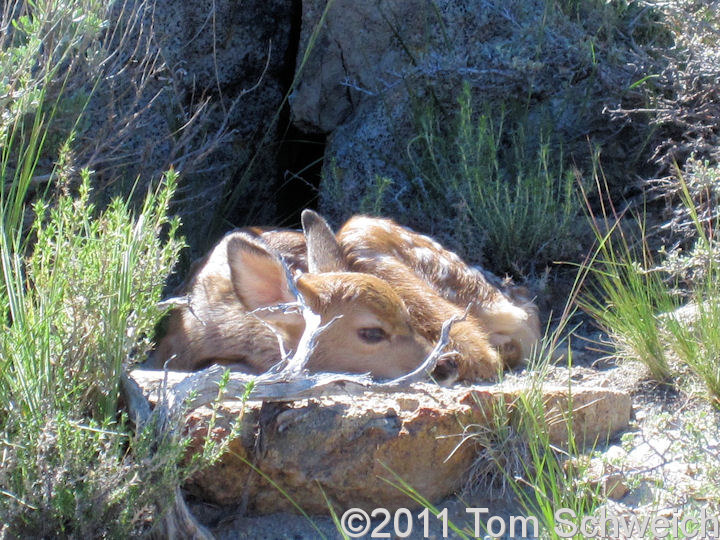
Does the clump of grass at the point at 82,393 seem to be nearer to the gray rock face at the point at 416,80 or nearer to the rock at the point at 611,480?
the rock at the point at 611,480

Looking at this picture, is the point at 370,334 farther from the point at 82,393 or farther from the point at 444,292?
the point at 82,393

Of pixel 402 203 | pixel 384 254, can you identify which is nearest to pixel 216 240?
pixel 402 203

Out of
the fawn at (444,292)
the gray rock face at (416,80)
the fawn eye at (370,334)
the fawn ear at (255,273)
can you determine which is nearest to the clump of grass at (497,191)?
the gray rock face at (416,80)

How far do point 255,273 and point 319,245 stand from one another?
0.71 meters

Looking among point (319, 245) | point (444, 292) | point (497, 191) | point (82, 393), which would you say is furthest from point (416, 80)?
point (82, 393)

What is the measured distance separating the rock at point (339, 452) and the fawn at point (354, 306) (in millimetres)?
846

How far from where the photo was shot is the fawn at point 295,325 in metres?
4.86

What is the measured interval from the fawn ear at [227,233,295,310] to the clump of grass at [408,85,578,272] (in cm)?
188

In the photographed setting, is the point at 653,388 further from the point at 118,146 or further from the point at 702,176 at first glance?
the point at 118,146

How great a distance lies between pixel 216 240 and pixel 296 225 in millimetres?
937

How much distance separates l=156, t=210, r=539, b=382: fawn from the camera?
4.91 m

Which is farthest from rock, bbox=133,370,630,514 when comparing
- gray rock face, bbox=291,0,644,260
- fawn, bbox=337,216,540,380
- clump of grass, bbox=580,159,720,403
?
gray rock face, bbox=291,0,644,260

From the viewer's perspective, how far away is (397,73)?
7539 mm

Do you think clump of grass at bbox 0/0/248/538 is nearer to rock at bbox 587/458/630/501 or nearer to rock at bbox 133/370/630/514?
rock at bbox 133/370/630/514
